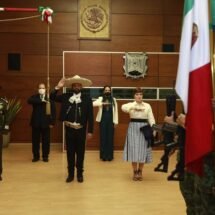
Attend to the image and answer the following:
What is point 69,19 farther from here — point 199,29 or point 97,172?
point 199,29

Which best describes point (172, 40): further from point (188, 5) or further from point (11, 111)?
point (188, 5)

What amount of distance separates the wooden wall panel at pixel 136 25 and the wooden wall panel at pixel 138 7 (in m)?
0.13

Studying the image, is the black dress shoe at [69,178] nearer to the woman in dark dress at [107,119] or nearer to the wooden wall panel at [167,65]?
the woman in dark dress at [107,119]

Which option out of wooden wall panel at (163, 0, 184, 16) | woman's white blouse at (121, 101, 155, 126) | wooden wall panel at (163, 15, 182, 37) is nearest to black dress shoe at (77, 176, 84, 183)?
woman's white blouse at (121, 101, 155, 126)

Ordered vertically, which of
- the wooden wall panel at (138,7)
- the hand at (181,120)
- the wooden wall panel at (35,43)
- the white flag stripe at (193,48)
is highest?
the wooden wall panel at (138,7)

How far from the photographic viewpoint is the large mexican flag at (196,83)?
8.26ft

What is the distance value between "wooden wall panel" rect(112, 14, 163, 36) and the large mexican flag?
324 inches

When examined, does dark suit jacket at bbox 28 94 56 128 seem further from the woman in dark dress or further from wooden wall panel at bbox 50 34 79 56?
wooden wall panel at bbox 50 34 79 56

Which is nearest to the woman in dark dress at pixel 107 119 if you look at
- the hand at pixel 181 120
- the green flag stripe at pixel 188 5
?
the hand at pixel 181 120

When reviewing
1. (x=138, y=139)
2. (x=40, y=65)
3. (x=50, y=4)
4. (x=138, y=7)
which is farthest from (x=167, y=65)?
(x=138, y=139)

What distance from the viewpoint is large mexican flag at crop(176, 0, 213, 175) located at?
2.52 meters

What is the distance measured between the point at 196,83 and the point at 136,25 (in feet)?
27.9

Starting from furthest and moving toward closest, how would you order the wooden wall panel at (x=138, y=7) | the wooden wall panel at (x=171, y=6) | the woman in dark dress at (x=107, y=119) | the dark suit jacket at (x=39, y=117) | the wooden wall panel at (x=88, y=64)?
the wooden wall panel at (x=171, y=6), the wooden wall panel at (x=138, y=7), the wooden wall panel at (x=88, y=64), the woman in dark dress at (x=107, y=119), the dark suit jacket at (x=39, y=117)

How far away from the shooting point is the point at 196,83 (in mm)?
2584
